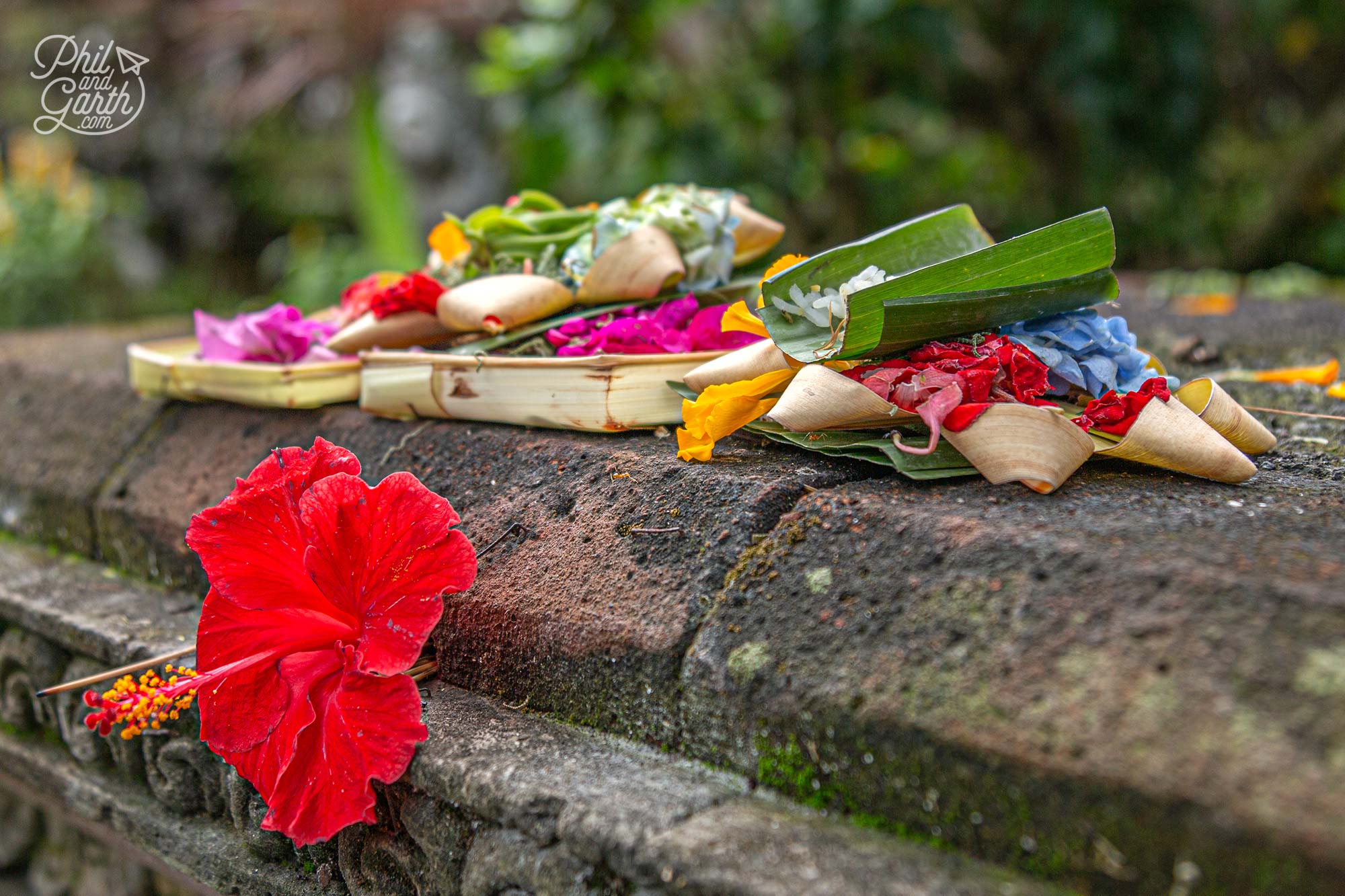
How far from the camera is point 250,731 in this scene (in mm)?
1167

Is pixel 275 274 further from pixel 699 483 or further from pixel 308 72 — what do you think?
pixel 699 483

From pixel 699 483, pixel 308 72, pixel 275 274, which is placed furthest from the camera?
pixel 275 274

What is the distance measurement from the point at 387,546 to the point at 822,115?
4.80 metres

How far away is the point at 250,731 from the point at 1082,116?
4.96 meters

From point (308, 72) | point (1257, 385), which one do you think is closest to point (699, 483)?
point (1257, 385)

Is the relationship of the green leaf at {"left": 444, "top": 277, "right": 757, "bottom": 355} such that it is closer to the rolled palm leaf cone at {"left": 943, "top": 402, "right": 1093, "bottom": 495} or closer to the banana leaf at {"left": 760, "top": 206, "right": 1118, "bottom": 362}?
the banana leaf at {"left": 760, "top": 206, "right": 1118, "bottom": 362}

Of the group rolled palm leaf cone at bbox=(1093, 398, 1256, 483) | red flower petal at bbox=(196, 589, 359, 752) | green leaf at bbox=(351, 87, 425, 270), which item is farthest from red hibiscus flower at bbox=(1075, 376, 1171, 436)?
green leaf at bbox=(351, 87, 425, 270)

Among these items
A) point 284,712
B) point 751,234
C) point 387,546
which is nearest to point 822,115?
point 751,234

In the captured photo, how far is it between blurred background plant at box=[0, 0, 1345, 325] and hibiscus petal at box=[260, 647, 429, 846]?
3.76 metres

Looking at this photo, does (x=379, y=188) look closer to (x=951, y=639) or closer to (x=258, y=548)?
(x=258, y=548)

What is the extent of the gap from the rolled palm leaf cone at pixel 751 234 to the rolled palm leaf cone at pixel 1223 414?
2.62ft

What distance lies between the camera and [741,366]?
136 centimetres

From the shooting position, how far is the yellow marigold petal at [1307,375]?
1.82m

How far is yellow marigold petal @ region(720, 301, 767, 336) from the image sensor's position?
4.69 feet
